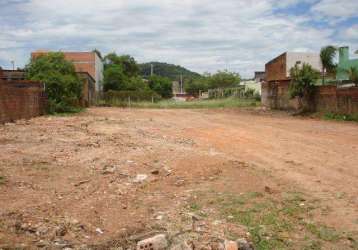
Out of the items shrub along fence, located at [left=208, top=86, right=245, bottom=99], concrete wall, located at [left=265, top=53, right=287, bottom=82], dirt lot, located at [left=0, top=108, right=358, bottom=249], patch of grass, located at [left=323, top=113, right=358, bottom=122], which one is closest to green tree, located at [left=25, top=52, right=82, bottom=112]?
patch of grass, located at [left=323, top=113, right=358, bottom=122]

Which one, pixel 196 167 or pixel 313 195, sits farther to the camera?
pixel 196 167

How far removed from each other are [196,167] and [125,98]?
4703cm

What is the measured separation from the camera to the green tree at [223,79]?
9344 centimetres

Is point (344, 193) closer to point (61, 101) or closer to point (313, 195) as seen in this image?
point (313, 195)

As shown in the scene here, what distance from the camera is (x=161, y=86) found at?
275ft

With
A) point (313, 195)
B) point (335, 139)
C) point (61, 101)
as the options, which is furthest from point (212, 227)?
point (61, 101)

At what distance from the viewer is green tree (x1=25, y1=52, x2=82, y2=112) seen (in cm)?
3109

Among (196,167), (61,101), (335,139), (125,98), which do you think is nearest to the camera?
(196,167)

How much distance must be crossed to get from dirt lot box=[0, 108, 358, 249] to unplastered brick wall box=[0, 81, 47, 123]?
8.02 meters

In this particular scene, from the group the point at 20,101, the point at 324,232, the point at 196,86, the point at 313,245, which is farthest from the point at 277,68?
the point at 196,86

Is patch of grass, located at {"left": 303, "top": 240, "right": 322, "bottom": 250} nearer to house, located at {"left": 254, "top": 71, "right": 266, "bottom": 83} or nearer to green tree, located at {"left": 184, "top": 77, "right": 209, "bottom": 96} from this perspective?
house, located at {"left": 254, "top": 71, "right": 266, "bottom": 83}

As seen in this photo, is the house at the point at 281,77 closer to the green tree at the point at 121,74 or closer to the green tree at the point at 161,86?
the green tree at the point at 121,74

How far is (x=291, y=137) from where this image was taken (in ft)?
55.6

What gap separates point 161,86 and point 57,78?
53.3m
